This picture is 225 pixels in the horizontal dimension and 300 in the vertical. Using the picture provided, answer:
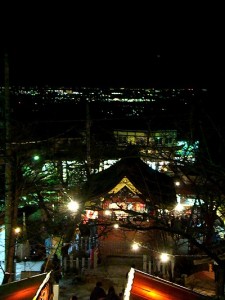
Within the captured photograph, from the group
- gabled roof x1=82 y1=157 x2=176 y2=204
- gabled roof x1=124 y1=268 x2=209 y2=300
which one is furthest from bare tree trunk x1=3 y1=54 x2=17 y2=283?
gabled roof x1=82 y1=157 x2=176 y2=204

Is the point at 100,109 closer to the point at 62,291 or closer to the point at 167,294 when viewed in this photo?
the point at 62,291

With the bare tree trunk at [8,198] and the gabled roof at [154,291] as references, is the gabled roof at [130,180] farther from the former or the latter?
the gabled roof at [154,291]

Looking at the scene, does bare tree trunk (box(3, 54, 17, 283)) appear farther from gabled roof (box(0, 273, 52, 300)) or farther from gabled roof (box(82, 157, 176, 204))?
gabled roof (box(82, 157, 176, 204))

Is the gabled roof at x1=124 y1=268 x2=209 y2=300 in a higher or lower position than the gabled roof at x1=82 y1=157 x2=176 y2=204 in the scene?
lower

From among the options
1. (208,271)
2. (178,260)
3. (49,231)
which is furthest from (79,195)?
(208,271)

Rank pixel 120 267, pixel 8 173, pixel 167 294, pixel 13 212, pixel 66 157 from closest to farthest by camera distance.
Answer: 1. pixel 167 294
2. pixel 8 173
3. pixel 13 212
4. pixel 120 267
5. pixel 66 157

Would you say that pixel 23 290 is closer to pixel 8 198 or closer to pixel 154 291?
pixel 154 291

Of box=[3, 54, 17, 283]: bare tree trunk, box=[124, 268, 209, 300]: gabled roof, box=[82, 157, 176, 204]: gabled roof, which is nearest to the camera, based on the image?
box=[124, 268, 209, 300]: gabled roof

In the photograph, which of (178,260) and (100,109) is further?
(100,109)

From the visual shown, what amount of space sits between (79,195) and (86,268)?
3.04 metres

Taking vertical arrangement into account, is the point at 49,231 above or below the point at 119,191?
below

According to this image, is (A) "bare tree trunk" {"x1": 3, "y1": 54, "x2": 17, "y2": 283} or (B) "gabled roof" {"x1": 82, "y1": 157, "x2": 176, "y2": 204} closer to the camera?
(A) "bare tree trunk" {"x1": 3, "y1": 54, "x2": 17, "y2": 283}

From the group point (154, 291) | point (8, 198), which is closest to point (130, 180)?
point (8, 198)

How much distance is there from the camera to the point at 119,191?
18.6m
